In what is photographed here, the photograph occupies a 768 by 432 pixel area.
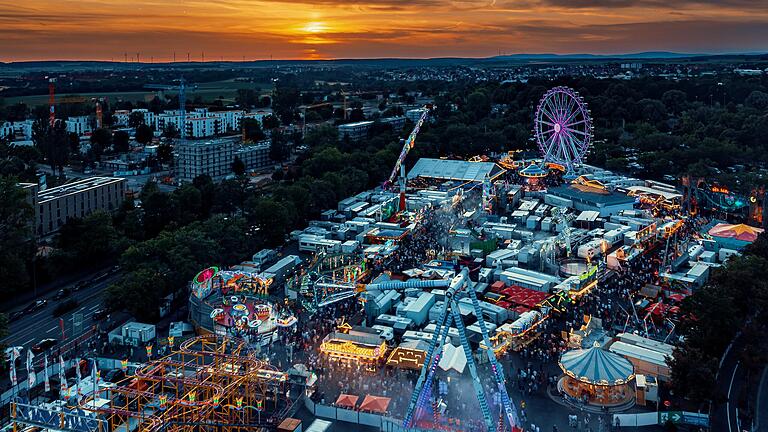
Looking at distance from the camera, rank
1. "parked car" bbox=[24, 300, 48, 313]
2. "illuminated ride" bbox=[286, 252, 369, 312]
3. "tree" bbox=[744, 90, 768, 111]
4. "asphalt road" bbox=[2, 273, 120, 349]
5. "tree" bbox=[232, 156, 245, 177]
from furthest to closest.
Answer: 1. "tree" bbox=[744, 90, 768, 111]
2. "tree" bbox=[232, 156, 245, 177]
3. "parked car" bbox=[24, 300, 48, 313]
4. "illuminated ride" bbox=[286, 252, 369, 312]
5. "asphalt road" bbox=[2, 273, 120, 349]

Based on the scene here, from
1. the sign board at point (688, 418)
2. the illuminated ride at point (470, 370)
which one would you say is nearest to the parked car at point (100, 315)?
the illuminated ride at point (470, 370)

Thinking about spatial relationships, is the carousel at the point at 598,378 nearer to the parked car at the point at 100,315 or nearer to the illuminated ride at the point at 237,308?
the illuminated ride at the point at 237,308

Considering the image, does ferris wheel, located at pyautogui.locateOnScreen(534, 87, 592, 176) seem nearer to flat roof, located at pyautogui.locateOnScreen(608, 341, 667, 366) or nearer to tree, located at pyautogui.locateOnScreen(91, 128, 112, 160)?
flat roof, located at pyautogui.locateOnScreen(608, 341, 667, 366)

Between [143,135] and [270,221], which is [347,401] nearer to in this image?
[270,221]

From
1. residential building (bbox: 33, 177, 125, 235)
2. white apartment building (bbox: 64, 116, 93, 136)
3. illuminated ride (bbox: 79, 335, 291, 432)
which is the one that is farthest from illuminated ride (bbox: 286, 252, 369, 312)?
white apartment building (bbox: 64, 116, 93, 136)

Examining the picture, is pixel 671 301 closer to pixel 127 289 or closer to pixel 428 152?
pixel 127 289
